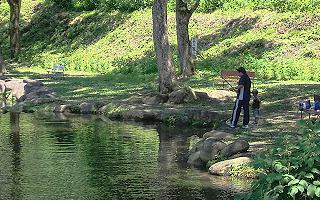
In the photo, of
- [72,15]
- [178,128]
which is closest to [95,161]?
[178,128]

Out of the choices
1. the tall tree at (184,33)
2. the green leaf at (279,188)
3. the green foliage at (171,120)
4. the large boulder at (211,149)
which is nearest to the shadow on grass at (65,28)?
the tall tree at (184,33)

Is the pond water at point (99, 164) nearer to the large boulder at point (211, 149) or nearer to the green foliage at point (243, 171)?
the green foliage at point (243, 171)

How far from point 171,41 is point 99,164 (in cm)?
2890

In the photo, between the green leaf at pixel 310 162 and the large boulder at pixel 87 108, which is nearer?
the green leaf at pixel 310 162

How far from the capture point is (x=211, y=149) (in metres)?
17.5

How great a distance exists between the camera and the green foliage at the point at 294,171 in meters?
9.07

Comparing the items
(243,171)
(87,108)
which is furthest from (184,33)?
(243,171)

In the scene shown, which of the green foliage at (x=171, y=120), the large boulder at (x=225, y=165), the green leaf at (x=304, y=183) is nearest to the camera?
the green leaf at (x=304, y=183)

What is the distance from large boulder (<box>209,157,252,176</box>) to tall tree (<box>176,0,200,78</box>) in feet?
63.3

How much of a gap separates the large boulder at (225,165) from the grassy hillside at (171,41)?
18.1m

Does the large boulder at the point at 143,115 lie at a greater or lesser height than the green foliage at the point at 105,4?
lesser

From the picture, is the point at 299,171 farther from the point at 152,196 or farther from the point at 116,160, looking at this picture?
the point at 116,160

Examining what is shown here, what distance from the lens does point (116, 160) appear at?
60.4 ft

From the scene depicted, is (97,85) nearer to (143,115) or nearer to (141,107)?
(141,107)
